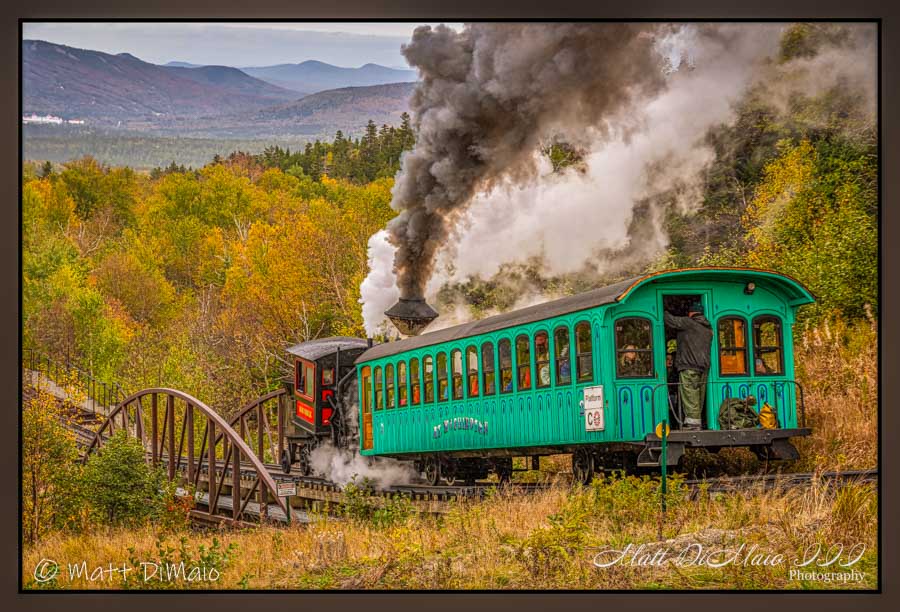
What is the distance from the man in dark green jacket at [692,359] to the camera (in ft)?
34.5

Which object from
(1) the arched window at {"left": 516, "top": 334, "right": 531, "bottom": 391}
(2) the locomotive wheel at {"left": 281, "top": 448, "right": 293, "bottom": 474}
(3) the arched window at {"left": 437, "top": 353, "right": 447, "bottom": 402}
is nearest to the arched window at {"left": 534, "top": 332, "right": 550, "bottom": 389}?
(1) the arched window at {"left": 516, "top": 334, "right": 531, "bottom": 391}

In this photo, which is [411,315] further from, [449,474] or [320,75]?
[320,75]

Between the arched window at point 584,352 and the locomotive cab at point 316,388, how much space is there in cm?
486

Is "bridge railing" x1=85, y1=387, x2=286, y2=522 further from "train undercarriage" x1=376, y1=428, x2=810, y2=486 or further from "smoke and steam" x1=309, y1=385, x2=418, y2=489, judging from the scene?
"train undercarriage" x1=376, y1=428, x2=810, y2=486

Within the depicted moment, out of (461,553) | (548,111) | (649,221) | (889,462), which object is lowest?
(461,553)

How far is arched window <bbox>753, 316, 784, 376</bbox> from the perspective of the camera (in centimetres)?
1082

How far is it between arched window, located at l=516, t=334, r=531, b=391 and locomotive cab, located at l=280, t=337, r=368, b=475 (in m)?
3.99

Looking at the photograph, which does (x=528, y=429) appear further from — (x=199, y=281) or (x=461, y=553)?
(x=199, y=281)

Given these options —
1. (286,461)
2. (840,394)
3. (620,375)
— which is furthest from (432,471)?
(840,394)

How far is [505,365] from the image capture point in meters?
11.5

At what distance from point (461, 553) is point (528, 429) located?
152 cm

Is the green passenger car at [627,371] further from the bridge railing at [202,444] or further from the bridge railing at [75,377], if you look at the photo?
the bridge railing at [75,377]

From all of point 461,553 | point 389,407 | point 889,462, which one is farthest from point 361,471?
point 889,462
